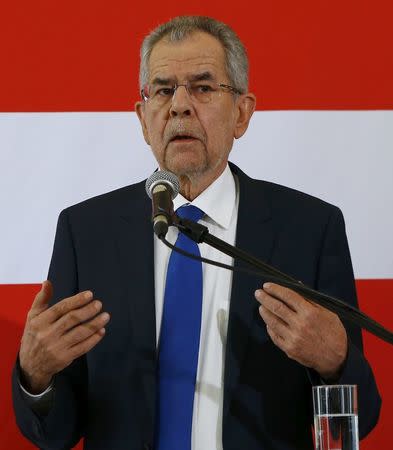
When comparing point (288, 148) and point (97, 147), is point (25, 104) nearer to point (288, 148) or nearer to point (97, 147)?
point (97, 147)

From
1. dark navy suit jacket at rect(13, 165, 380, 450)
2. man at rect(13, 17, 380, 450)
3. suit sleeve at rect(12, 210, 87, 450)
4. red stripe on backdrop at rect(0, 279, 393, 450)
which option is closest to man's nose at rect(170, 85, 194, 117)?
man at rect(13, 17, 380, 450)

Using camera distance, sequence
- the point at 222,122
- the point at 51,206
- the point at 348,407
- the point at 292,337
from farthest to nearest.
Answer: the point at 51,206 → the point at 222,122 → the point at 292,337 → the point at 348,407

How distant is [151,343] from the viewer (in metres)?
1.96

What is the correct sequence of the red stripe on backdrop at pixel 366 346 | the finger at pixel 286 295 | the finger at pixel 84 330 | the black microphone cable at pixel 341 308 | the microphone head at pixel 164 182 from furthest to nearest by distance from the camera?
the red stripe on backdrop at pixel 366 346 → the finger at pixel 84 330 → the finger at pixel 286 295 → the microphone head at pixel 164 182 → the black microphone cable at pixel 341 308

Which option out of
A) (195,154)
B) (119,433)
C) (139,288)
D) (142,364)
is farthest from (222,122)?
(119,433)

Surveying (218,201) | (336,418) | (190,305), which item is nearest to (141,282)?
(190,305)

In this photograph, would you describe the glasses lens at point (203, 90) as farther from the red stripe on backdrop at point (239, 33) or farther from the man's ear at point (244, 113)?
the red stripe on backdrop at point (239, 33)

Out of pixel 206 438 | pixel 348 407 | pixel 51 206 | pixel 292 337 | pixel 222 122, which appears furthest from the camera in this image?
pixel 51 206

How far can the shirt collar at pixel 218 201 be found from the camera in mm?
2082

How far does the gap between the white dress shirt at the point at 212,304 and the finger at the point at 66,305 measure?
0.33 meters

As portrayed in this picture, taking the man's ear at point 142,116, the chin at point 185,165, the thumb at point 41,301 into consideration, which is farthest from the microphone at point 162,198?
the man's ear at point 142,116

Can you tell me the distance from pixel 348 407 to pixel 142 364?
617mm

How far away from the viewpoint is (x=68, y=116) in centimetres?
243

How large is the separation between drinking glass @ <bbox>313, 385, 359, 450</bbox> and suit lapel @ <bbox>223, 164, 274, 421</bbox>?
1.63 ft
